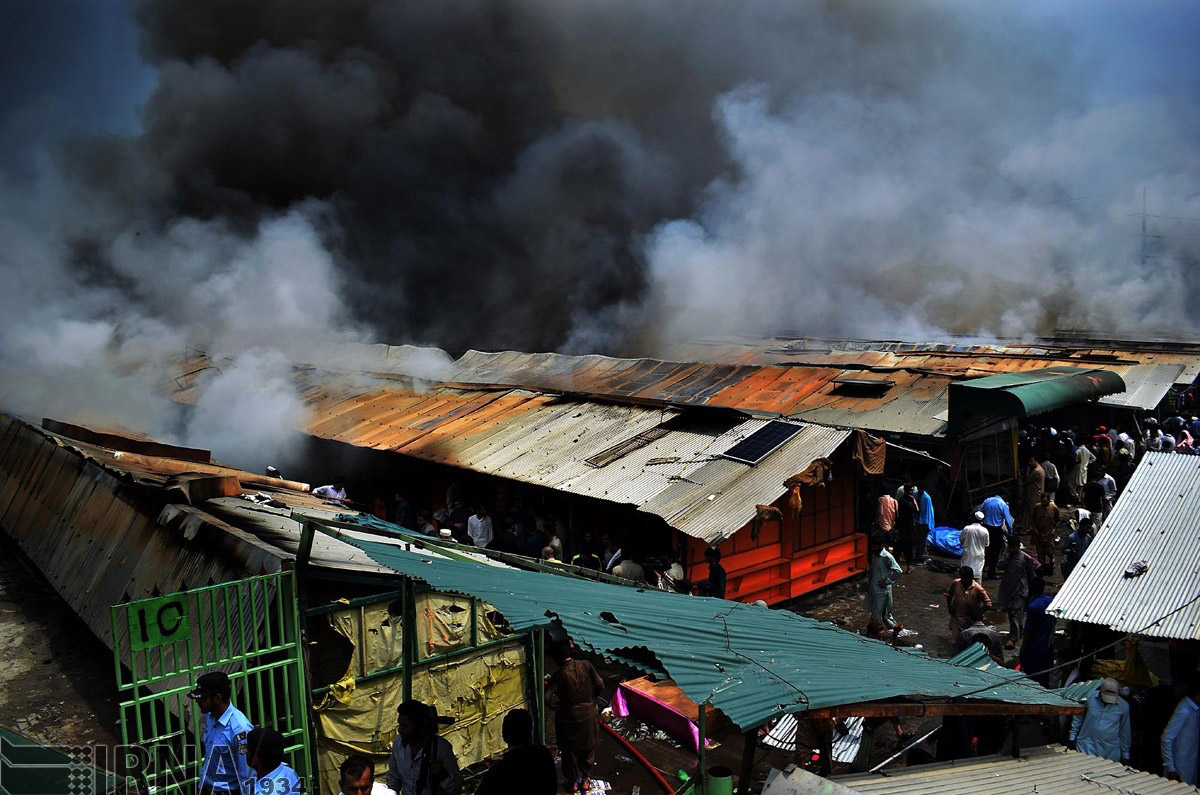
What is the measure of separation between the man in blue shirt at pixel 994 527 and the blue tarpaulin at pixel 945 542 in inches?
23.2

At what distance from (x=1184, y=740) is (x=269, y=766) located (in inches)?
195

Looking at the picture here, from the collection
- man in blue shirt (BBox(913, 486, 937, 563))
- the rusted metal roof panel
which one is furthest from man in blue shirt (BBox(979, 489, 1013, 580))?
the rusted metal roof panel

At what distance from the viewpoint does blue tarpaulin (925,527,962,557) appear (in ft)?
36.5

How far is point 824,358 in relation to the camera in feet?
59.8

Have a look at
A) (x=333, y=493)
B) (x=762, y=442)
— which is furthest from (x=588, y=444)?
(x=333, y=493)

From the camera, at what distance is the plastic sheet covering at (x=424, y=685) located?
191 inches

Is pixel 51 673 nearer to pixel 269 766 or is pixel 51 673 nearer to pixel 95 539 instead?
pixel 95 539

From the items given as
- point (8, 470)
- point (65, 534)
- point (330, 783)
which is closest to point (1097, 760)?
point (330, 783)

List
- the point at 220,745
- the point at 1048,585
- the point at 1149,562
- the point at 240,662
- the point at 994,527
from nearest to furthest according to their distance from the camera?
the point at 220,745 → the point at 240,662 → the point at 1149,562 → the point at 1048,585 → the point at 994,527

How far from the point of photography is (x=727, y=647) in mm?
3430

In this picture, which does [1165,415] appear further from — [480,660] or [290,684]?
[290,684]

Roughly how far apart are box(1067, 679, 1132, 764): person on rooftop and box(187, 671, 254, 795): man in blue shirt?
15.7ft

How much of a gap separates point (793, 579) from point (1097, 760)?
5.77 metres

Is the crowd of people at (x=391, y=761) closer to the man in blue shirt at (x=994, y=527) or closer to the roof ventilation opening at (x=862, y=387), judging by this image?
the man in blue shirt at (x=994, y=527)
